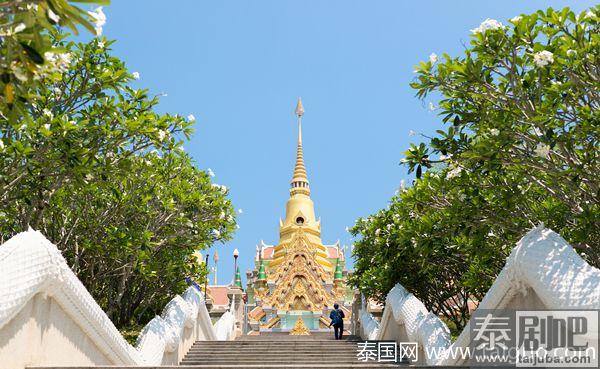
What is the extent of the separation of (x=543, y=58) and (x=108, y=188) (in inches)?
367

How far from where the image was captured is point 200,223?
1611cm

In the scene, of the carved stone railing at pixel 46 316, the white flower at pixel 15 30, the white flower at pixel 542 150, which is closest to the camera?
the white flower at pixel 15 30

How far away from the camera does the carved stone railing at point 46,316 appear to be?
22.2 feet

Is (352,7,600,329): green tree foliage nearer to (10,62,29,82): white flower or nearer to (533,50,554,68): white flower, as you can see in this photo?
(533,50,554,68): white flower

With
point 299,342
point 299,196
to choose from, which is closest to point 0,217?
point 299,342

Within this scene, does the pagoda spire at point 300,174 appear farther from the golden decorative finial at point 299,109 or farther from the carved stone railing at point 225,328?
the carved stone railing at point 225,328

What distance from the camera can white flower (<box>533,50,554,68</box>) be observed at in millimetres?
8023

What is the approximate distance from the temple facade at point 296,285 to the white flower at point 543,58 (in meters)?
38.9

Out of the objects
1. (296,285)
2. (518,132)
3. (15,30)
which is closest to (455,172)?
(518,132)

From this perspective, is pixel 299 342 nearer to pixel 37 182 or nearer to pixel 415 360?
pixel 415 360

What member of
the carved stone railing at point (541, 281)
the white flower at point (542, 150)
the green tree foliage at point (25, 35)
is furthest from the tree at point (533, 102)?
the green tree foliage at point (25, 35)

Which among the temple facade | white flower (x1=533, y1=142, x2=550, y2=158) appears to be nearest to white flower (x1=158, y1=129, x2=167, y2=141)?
white flower (x1=533, y1=142, x2=550, y2=158)

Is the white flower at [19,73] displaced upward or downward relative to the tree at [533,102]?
downward

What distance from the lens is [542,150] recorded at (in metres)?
8.43
